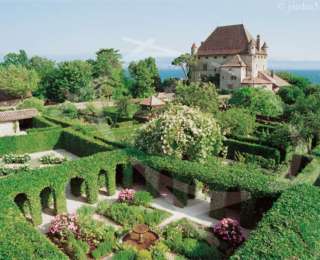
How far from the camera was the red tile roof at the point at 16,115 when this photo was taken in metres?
30.7

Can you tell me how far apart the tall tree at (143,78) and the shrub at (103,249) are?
157 ft

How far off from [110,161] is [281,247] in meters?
10.0

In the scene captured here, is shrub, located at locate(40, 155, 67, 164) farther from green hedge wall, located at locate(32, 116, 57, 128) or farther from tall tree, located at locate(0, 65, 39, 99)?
tall tree, located at locate(0, 65, 39, 99)

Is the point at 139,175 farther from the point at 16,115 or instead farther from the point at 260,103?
the point at 260,103

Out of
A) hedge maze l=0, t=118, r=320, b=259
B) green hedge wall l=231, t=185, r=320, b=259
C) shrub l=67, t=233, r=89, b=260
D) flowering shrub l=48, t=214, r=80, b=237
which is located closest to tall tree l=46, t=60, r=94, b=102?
hedge maze l=0, t=118, r=320, b=259

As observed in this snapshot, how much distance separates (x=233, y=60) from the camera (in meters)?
51.5

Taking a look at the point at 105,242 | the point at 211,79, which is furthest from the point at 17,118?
the point at 211,79

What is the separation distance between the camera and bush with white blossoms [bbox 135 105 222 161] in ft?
54.0

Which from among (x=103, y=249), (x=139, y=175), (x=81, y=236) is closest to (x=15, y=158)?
(x=139, y=175)

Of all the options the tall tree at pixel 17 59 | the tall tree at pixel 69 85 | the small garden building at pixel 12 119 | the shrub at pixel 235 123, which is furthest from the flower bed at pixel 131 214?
the tall tree at pixel 17 59

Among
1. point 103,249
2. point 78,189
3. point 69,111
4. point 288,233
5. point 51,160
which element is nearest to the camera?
point 288,233

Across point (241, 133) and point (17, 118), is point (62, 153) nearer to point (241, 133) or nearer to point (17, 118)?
point (17, 118)

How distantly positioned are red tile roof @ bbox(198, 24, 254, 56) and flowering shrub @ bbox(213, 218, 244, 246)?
4540 cm

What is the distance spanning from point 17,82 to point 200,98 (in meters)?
33.8
